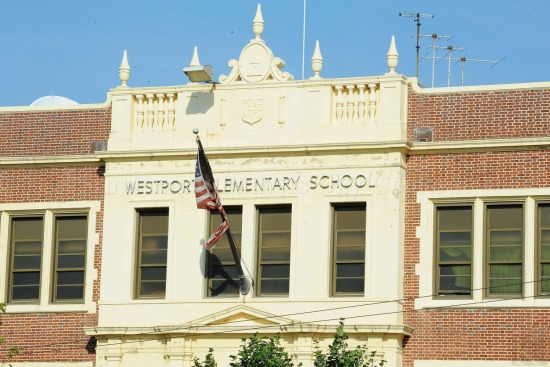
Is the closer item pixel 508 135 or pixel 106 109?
pixel 508 135

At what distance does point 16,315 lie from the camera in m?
39.2

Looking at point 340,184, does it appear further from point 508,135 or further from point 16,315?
point 16,315

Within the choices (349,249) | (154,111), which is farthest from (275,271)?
(154,111)

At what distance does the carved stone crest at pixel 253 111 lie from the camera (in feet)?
125

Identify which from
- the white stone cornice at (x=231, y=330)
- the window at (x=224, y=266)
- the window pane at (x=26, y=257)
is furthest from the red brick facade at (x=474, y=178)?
the window pane at (x=26, y=257)

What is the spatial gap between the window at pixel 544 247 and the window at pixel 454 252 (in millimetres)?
1428

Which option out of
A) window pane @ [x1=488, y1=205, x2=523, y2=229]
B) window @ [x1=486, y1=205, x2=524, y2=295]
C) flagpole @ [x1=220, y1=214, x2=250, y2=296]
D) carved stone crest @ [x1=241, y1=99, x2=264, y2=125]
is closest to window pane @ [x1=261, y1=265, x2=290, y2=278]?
flagpole @ [x1=220, y1=214, x2=250, y2=296]

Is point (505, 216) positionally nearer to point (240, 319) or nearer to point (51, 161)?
point (240, 319)

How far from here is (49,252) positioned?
39000mm

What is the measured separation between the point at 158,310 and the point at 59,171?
4.12 metres

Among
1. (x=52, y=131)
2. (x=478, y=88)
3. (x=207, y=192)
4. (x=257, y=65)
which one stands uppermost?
(x=257, y=65)

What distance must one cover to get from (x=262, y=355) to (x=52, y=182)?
8.10 meters

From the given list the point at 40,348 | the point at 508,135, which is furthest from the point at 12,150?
the point at 508,135

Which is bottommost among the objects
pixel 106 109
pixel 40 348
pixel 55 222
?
pixel 40 348
